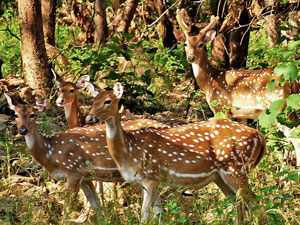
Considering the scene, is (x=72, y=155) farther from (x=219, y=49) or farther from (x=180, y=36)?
(x=219, y=49)

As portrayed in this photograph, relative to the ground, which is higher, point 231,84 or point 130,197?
point 231,84

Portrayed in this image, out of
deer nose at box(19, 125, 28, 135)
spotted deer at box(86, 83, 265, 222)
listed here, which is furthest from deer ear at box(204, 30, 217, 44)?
deer nose at box(19, 125, 28, 135)

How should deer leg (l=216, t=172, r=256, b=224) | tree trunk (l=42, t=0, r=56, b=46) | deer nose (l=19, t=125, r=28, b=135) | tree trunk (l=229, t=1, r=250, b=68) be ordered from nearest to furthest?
deer leg (l=216, t=172, r=256, b=224), deer nose (l=19, t=125, r=28, b=135), tree trunk (l=229, t=1, r=250, b=68), tree trunk (l=42, t=0, r=56, b=46)

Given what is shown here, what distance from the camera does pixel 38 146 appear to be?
24.1 feet

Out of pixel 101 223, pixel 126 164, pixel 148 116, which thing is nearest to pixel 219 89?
pixel 148 116

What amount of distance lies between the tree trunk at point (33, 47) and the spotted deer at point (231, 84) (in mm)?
2081

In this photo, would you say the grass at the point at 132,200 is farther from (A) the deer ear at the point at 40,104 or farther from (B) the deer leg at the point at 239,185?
(A) the deer ear at the point at 40,104

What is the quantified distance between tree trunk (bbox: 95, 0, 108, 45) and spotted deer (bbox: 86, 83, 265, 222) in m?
4.97

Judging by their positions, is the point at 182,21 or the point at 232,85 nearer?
the point at 232,85

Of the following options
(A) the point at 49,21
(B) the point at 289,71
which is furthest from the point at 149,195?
(A) the point at 49,21

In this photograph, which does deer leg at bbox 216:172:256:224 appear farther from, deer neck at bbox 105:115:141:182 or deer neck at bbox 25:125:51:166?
deer neck at bbox 25:125:51:166

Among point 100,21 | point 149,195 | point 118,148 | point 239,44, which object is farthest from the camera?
point 100,21

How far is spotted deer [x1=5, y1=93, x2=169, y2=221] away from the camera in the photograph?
23.9 feet

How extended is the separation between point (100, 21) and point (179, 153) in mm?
5331
